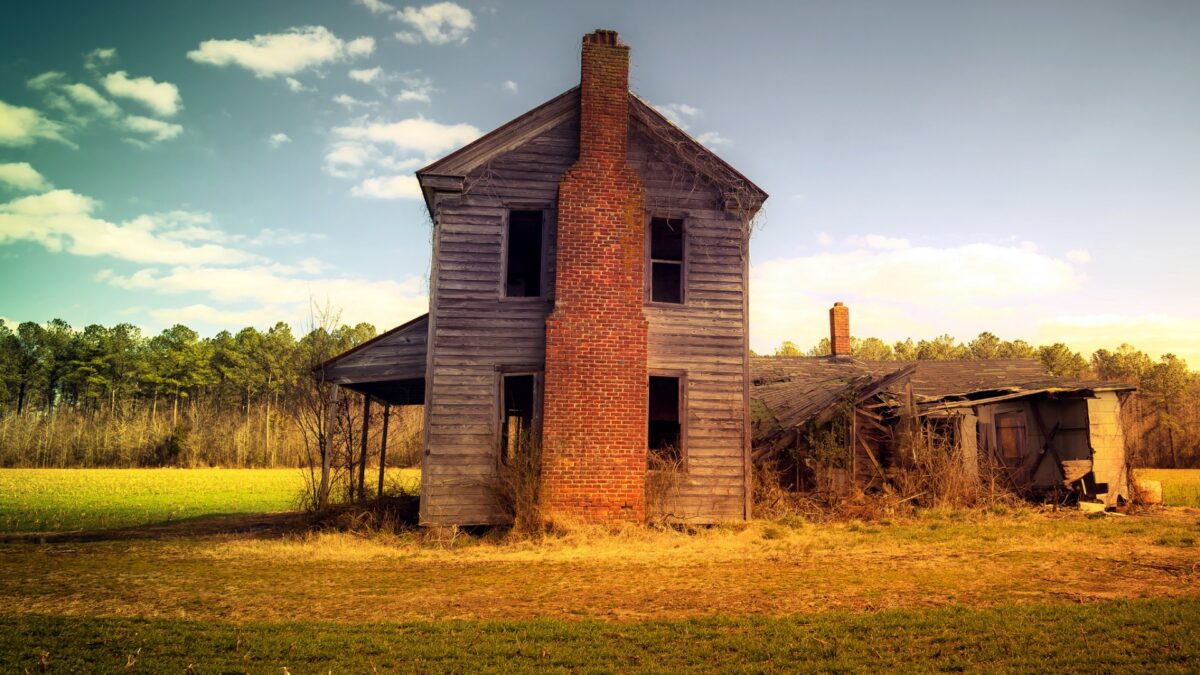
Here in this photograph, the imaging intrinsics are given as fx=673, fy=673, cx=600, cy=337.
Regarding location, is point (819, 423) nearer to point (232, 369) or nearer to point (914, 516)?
point (914, 516)

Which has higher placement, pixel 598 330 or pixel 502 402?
pixel 598 330

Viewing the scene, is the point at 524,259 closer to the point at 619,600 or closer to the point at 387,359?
the point at 387,359

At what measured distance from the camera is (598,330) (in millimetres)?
11930

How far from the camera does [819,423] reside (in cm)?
1489

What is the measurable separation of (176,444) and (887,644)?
2137 inches

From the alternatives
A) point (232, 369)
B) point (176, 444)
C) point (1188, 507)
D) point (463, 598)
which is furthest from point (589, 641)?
point (232, 369)

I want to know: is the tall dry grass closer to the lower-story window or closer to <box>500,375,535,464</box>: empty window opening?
<box>500,375,535,464</box>: empty window opening

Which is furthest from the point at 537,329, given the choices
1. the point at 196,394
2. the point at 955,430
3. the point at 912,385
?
the point at 196,394

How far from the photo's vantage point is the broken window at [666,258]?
1317 centimetres

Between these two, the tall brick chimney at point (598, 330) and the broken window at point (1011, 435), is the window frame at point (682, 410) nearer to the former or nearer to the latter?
the tall brick chimney at point (598, 330)

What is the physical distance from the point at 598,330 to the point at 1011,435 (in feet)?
42.1

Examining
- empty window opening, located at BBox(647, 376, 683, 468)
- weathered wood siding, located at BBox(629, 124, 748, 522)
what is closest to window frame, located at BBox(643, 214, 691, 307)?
weathered wood siding, located at BBox(629, 124, 748, 522)

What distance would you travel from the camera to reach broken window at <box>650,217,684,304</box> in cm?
1317

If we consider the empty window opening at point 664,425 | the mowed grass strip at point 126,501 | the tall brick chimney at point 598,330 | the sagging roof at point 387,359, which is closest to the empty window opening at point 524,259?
the tall brick chimney at point 598,330
